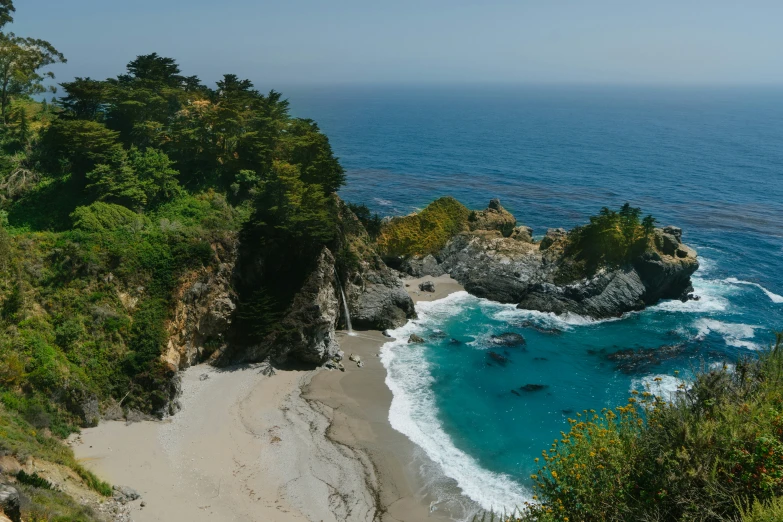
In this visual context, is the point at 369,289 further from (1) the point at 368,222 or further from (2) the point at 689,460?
(2) the point at 689,460

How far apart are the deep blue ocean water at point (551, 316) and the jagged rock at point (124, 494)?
1507cm

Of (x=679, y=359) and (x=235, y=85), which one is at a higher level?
(x=235, y=85)

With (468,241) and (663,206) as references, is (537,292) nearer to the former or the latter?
A: (468,241)

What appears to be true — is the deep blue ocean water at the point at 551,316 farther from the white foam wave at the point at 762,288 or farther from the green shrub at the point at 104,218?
the green shrub at the point at 104,218

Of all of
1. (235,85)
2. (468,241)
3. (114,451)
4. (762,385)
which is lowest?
(114,451)

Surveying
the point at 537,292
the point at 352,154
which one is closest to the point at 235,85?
the point at 537,292

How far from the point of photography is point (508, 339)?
141ft

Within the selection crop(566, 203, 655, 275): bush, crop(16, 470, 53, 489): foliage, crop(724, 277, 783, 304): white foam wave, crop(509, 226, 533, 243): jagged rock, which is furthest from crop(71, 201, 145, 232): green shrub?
crop(724, 277, 783, 304): white foam wave

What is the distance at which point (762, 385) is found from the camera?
1603 centimetres

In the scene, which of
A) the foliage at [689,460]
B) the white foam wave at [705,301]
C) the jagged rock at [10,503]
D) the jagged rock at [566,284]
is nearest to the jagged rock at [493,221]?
the jagged rock at [566,284]

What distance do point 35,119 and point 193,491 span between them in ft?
130

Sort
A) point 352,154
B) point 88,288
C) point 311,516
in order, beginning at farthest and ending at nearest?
point 352,154
point 88,288
point 311,516

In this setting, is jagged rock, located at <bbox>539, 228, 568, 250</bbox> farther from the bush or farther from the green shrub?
the green shrub

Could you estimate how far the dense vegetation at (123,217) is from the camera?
27234mm
